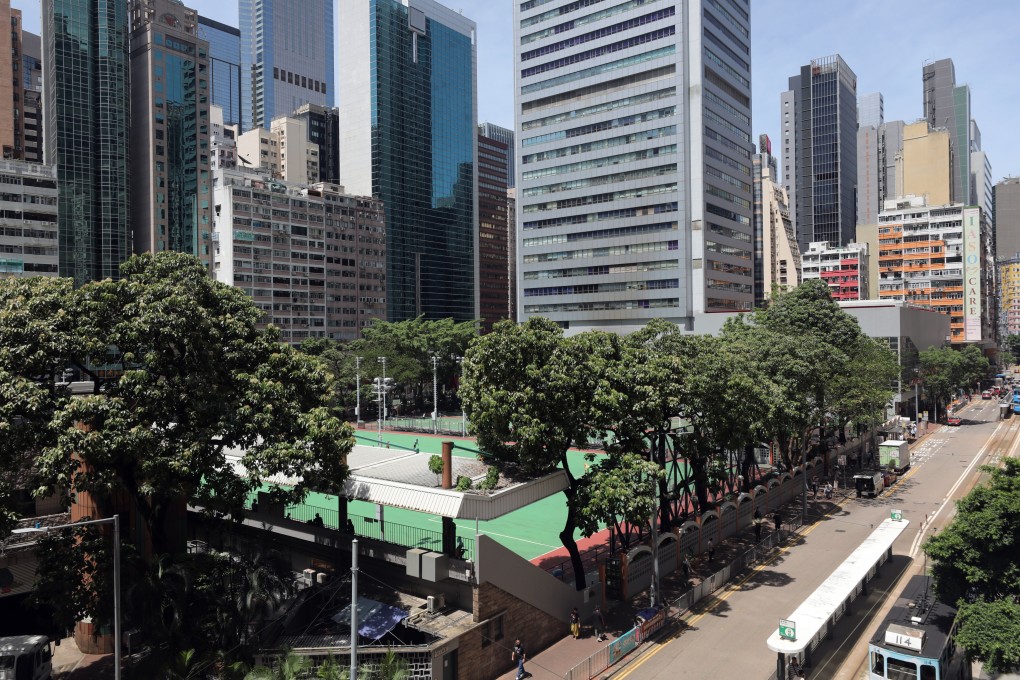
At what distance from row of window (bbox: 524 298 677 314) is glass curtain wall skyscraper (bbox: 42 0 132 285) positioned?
68.7 metres

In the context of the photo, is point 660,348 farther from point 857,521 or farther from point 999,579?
point 857,521

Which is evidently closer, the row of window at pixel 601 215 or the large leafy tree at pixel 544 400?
the large leafy tree at pixel 544 400

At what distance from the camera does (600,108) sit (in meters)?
97.4

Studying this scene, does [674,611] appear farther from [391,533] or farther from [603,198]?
[603,198]

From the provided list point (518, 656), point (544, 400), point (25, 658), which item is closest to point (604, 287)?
point (544, 400)

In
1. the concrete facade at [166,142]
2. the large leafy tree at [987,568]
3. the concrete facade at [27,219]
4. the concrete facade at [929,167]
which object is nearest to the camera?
the large leafy tree at [987,568]

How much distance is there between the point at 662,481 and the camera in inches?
1232

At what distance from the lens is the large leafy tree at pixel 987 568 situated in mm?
18656

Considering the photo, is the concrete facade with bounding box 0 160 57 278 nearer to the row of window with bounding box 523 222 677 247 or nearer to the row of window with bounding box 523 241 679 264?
the row of window with bounding box 523 222 677 247

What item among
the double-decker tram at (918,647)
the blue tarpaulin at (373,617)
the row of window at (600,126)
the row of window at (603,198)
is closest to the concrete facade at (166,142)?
the row of window at (603,198)

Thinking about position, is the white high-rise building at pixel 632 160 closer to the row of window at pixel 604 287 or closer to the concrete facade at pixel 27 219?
the row of window at pixel 604 287

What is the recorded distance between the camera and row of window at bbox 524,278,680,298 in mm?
94000

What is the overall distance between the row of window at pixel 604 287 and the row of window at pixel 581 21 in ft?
121

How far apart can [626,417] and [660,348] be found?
6950 mm
